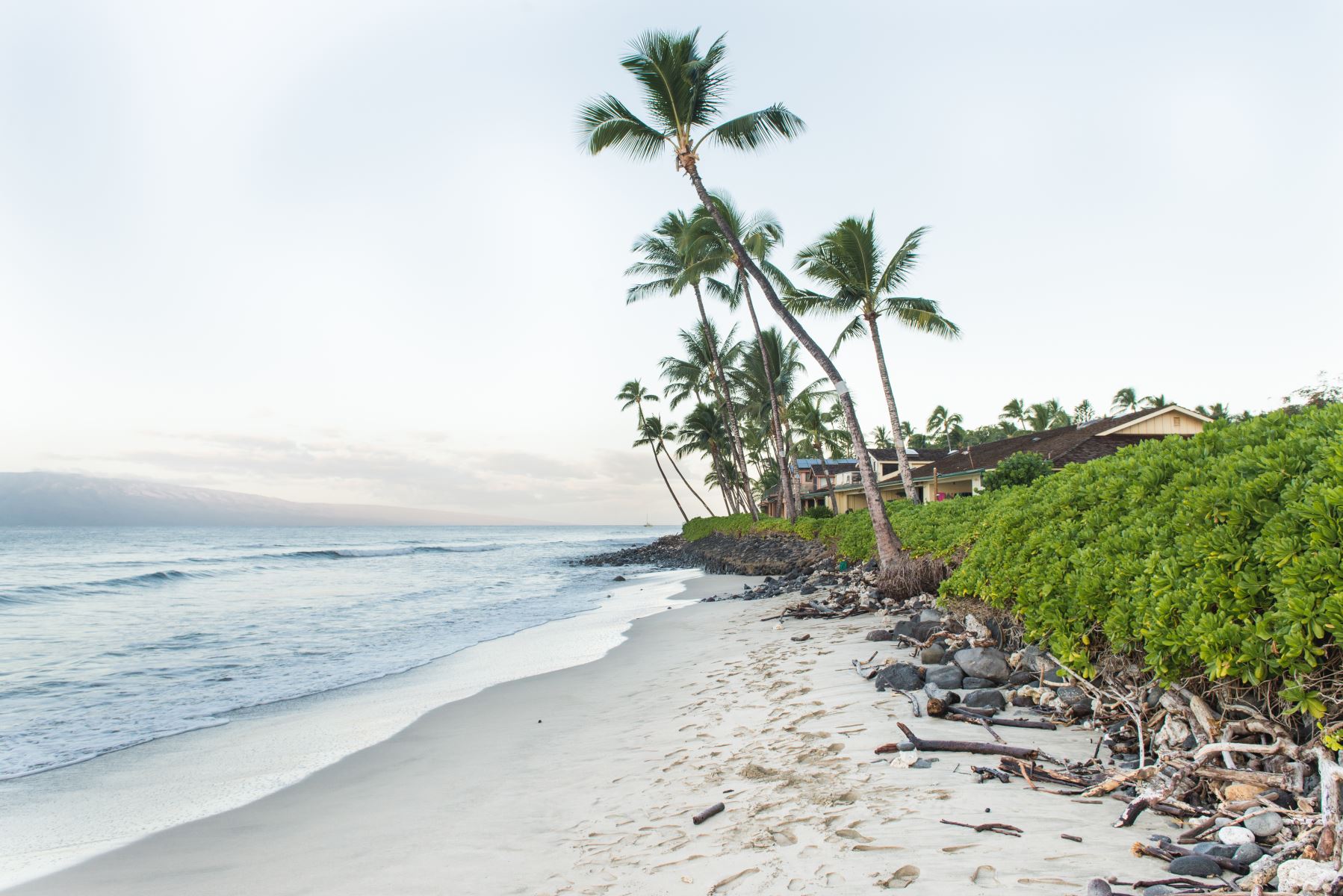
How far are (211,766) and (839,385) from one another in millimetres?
10482

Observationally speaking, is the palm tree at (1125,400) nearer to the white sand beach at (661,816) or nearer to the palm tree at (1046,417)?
the palm tree at (1046,417)

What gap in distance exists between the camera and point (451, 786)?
5055 millimetres

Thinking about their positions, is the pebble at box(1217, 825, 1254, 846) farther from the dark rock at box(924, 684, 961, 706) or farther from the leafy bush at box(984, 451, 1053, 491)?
the leafy bush at box(984, 451, 1053, 491)

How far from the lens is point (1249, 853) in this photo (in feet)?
8.28

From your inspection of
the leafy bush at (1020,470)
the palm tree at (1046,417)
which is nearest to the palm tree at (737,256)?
the leafy bush at (1020,470)

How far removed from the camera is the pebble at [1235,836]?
2619 millimetres

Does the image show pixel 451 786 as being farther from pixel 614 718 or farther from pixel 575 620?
pixel 575 620

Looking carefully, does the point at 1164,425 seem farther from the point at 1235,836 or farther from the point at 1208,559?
the point at 1235,836

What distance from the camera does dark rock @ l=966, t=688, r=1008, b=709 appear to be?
15.5 feet

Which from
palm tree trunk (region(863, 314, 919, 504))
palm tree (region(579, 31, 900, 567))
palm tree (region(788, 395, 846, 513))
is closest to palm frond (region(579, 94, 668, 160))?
palm tree (region(579, 31, 900, 567))

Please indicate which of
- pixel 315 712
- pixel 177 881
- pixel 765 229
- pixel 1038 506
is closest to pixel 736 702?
pixel 1038 506

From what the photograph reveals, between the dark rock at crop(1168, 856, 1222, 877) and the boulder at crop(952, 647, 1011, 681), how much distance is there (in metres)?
2.71

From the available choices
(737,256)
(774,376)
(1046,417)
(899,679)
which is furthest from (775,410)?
(1046,417)

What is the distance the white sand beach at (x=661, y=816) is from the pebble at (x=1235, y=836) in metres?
0.30
